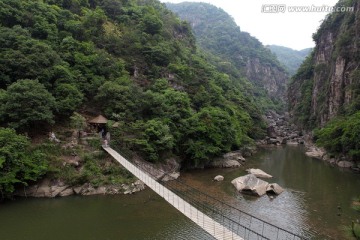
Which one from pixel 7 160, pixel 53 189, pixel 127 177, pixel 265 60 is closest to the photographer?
pixel 7 160

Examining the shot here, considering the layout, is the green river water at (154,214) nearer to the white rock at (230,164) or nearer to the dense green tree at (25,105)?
the white rock at (230,164)

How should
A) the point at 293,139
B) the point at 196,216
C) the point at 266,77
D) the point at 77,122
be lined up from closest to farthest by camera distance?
the point at 196,216 → the point at 77,122 → the point at 293,139 → the point at 266,77

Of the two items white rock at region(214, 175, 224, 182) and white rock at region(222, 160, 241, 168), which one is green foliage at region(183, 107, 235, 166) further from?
white rock at region(214, 175, 224, 182)

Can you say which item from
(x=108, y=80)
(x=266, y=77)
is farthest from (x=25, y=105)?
(x=266, y=77)

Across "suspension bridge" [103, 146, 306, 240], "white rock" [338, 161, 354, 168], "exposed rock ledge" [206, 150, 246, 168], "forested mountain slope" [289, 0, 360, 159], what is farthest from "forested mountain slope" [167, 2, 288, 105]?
"suspension bridge" [103, 146, 306, 240]

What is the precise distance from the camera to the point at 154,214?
15.4 metres

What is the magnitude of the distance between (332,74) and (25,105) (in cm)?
→ 3844

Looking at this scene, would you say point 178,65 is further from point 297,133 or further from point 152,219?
point 297,133

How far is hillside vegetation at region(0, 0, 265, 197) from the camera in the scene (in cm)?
1831

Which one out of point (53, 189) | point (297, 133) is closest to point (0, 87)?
point (53, 189)

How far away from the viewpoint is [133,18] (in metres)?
37.7

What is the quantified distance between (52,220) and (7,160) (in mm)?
4127

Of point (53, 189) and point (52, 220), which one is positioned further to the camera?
point (53, 189)

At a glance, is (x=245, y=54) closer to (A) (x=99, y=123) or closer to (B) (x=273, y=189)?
(A) (x=99, y=123)
